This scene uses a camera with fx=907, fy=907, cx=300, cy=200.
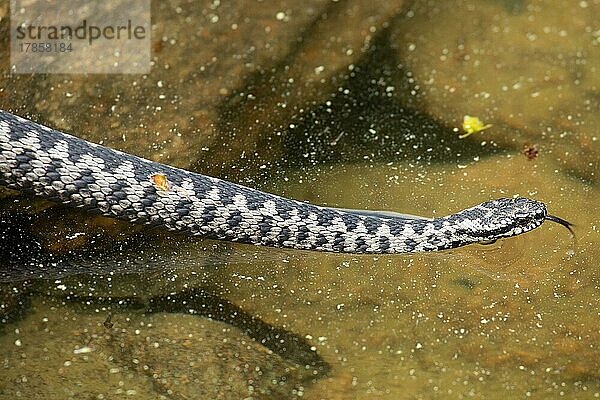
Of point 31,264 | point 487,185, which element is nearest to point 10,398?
point 31,264

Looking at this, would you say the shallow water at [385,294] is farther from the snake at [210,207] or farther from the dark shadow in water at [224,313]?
the snake at [210,207]

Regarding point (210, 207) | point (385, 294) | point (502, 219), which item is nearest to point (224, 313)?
point (210, 207)

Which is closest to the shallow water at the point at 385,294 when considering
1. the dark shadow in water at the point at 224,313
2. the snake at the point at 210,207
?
the dark shadow in water at the point at 224,313

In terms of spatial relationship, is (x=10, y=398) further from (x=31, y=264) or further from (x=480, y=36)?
(x=480, y=36)

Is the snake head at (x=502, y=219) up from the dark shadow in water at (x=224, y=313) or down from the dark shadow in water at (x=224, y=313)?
up

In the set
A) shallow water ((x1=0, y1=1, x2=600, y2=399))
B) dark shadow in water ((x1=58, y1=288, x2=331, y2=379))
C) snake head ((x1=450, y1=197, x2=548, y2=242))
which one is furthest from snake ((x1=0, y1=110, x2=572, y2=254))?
dark shadow in water ((x1=58, y1=288, x2=331, y2=379))

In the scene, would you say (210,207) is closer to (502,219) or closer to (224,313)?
(224,313)
